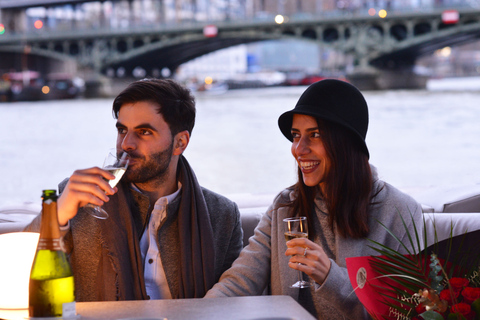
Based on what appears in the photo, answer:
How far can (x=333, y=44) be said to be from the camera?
32.1 metres

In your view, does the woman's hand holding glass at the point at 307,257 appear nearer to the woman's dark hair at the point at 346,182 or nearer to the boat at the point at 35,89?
the woman's dark hair at the point at 346,182

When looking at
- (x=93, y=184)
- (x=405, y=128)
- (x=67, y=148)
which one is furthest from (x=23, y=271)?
(x=405, y=128)

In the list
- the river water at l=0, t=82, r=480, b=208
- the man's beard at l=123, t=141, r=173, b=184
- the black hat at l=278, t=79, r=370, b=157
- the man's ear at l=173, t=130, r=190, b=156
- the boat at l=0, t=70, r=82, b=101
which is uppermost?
the black hat at l=278, t=79, r=370, b=157

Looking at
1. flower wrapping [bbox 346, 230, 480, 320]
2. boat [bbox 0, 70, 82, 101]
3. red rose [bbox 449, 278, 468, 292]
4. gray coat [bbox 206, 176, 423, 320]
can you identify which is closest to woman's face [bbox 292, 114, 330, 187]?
gray coat [bbox 206, 176, 423, 320]

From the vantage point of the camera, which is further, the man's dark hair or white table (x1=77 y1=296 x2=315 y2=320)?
the man's dark hair

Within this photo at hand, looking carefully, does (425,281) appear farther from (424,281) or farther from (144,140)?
(144,140)

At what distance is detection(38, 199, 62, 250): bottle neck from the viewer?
48.9 inches

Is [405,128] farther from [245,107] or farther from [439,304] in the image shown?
[439,304]

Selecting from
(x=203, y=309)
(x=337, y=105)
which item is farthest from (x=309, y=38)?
(x=203, y=309)

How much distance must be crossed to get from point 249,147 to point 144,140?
11272 millimetres

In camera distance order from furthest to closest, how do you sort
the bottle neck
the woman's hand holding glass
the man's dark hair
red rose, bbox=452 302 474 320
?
the man's dark hair, the woman's hand holding glass, the bottle neck, red rose, bbox=452 302 474 320

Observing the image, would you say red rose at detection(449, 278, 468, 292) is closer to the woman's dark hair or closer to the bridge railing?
the woman's dark hair

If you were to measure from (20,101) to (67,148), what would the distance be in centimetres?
1965

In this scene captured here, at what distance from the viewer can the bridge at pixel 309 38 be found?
31.1m
